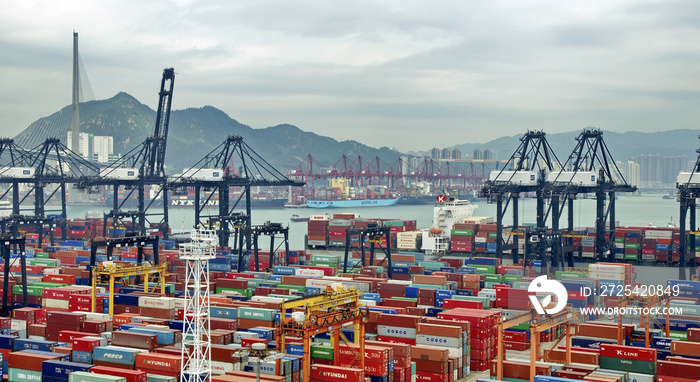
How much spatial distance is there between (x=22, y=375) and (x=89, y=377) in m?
3.31

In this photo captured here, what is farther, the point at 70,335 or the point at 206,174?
the point at 206,174

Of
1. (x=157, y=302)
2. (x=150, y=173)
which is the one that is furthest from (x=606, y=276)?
(x=150, y=173)

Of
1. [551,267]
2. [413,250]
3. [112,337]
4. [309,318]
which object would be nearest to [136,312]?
[112,337]

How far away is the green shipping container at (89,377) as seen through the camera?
17438 millimetres

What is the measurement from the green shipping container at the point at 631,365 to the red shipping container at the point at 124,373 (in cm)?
1209

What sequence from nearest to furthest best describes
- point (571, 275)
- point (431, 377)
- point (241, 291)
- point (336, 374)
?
point (336, 374), point (431, 377), point (241, 291), point (571, 275)

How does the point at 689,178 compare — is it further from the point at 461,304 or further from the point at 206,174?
the point at 206,174

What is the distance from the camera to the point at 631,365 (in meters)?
20.2

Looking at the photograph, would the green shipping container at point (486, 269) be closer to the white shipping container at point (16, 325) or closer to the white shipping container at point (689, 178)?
the white shipping container at point (689, 178)

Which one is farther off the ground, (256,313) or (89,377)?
(256,313)

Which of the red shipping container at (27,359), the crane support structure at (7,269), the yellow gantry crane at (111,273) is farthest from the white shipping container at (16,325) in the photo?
the crane support structure at (7,269)

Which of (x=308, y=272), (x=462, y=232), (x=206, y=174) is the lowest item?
(x=308, y=272)

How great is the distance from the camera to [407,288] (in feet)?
99.1

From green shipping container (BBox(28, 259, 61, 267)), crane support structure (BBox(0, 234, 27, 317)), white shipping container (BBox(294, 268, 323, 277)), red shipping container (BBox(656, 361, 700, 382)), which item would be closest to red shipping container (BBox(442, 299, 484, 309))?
red shipping container (BBox(656, 361, 700, 382))
